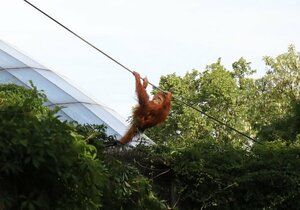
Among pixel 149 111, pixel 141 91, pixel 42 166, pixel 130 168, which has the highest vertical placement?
pixel 141 91

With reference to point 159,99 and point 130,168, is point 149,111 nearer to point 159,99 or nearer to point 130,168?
point 159,99

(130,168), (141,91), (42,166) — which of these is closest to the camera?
(42,166)

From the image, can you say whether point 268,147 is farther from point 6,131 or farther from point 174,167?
point 6,131

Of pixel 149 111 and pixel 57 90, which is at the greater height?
pixel 149 111

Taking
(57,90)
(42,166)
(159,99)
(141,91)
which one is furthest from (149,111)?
(57,90)

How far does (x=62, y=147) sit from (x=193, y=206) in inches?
183

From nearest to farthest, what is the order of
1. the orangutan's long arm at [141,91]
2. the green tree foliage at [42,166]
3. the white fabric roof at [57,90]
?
the green tree foliage at [42,166] < the orangutan's long arm at [141,91] < the white fabric roof at [57,90]

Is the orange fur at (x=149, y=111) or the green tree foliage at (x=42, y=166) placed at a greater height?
the orange fur at (x=149, y=111)

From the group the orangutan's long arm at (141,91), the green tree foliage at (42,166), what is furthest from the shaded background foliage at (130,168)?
the orangutan's long arm at (141,91)

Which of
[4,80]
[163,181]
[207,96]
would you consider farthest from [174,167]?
[207,96]

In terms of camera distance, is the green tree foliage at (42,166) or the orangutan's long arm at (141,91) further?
the orangutan's long arm at (141,91)

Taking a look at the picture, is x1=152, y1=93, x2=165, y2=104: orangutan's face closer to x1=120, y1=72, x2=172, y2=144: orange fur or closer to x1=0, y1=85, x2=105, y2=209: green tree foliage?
x1=120, y1=72, x2=172, y2=144: orange fur

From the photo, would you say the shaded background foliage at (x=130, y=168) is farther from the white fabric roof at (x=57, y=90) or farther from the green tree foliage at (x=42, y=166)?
the white fabric roof at (x=57, y=90)

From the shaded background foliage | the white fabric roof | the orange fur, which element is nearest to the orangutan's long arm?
the orange fur
